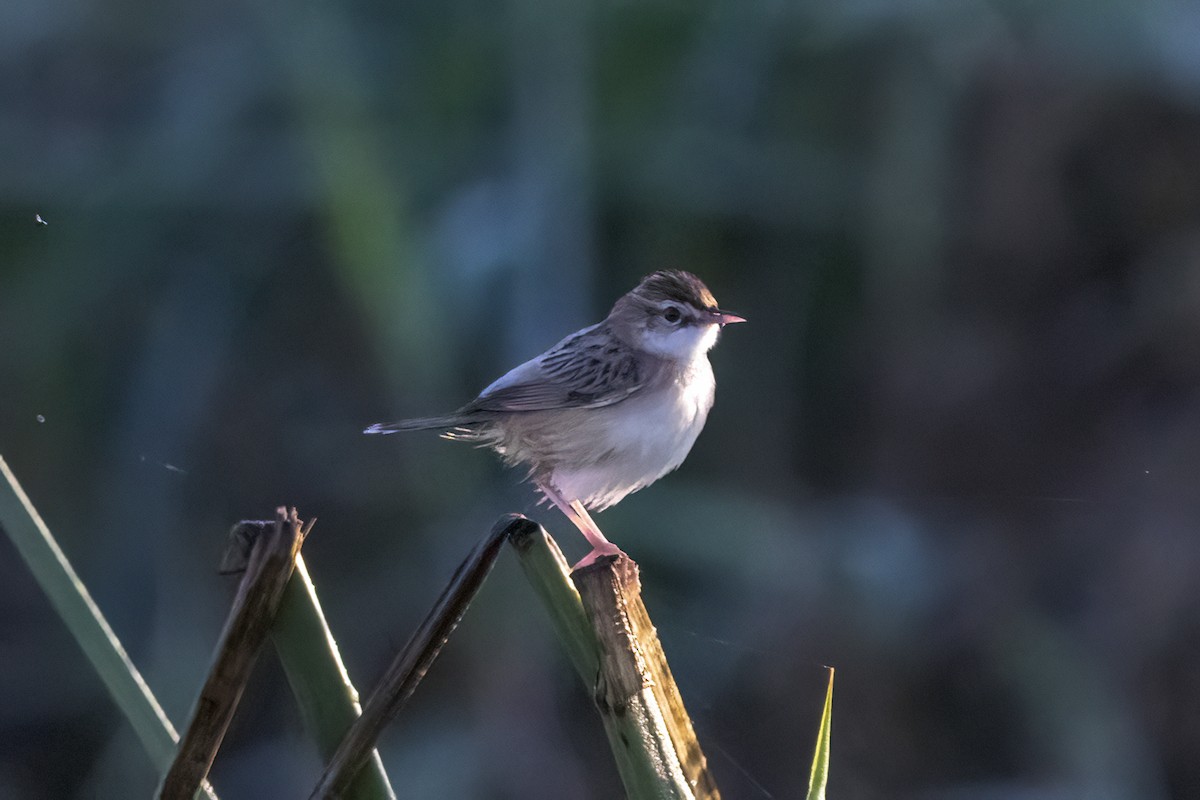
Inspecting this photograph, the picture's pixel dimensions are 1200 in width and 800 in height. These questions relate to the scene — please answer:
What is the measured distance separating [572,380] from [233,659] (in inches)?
70.4

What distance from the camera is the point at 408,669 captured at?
4.20ft

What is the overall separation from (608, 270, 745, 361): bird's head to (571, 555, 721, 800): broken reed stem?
1.61 m

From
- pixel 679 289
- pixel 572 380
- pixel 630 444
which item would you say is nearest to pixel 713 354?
pixel 679 289

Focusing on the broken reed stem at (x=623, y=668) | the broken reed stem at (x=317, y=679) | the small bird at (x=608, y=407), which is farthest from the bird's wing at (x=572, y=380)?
the broken reed stem at (x=317, y=679)

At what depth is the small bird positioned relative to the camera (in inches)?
112

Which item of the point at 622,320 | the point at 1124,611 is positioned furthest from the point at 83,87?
the point at 1124,611

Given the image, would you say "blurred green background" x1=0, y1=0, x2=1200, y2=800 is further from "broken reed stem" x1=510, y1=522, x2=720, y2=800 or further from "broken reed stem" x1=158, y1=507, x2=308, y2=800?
"broken reed stem" x1=158, y1=507, x2=308, y2=800

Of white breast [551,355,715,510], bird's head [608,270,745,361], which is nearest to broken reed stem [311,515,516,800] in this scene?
white breast [551,355,715,510]

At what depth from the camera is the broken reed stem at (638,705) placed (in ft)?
4.31

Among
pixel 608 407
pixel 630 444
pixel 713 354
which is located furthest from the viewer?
pixel 713 354

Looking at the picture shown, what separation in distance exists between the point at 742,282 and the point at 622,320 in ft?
4.11

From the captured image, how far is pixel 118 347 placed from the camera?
13.5 ft

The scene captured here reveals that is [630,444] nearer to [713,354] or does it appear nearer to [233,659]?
[713,354]

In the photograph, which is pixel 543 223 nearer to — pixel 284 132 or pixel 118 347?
pixel 284 132
